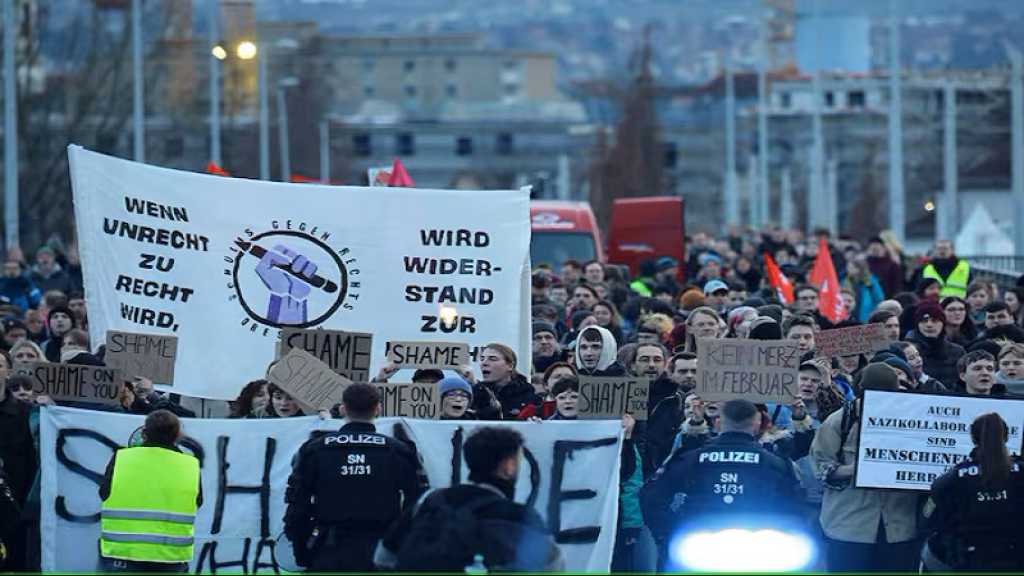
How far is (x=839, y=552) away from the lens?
38.5 ft

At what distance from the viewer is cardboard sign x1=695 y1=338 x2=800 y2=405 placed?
39.3 feet

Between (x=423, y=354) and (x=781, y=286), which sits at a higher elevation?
(x=781, y=286)

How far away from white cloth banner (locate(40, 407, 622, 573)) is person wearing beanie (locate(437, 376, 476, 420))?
363 mm

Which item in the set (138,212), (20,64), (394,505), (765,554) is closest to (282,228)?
(138,212)

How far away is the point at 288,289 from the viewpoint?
13781 mm

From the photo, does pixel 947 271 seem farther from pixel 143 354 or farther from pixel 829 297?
pixel 143 354

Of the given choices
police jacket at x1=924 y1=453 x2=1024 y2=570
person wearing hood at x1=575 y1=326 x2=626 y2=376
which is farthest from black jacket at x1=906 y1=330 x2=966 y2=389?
police jacket at x1=924 y1=453 x2=1024 y2=570

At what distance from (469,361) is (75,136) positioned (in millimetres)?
39660

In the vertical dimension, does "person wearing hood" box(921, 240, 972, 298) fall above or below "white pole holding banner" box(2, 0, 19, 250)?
below

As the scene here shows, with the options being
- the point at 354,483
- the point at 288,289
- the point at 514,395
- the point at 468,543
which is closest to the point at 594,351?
the point at 514,395

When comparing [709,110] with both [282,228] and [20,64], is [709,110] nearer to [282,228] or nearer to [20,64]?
[20,64]

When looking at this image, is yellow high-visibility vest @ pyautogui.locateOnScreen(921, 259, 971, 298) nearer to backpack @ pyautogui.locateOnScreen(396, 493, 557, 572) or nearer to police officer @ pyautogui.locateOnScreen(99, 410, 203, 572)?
police officer @ pyautogui.locateOnScreen(99, 410, 203, 572)

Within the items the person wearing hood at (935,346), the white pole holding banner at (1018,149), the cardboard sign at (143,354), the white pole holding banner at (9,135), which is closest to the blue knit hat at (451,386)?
the cardboard sign at (143,354)

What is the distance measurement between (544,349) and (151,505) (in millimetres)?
5130
